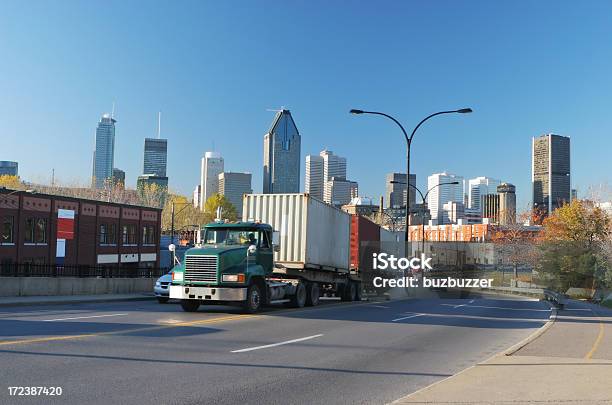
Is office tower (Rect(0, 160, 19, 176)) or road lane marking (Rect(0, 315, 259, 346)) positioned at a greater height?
office tower (Rect(0, 160, 19, 176))

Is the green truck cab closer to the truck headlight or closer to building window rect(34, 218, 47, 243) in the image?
the truck headlight

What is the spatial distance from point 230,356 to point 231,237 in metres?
9.33

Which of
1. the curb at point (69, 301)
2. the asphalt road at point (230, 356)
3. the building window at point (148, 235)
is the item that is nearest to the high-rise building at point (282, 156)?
the building window at point (148, 235)

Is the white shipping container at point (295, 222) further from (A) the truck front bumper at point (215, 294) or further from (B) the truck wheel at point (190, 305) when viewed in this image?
(A) the truck front bumper at point (215, 294)

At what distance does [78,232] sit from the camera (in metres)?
48.7

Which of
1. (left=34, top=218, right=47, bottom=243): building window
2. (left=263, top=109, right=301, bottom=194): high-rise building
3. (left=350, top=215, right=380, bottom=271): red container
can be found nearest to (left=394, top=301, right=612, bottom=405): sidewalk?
(left=350, top=215, right=380, bottom=271): red container

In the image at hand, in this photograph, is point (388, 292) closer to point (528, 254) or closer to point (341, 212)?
point (341, 212)

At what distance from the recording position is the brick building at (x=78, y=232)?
4212 cm

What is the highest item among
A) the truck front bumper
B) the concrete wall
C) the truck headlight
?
the truck headlight

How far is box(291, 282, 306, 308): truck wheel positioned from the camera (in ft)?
70.9

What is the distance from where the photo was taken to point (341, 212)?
89.1 ft

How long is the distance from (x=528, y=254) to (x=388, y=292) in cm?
3190

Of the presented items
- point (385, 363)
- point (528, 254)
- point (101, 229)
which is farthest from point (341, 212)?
point (528, 254)

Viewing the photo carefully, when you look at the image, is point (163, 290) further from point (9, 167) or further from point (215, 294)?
point (9, 167)
